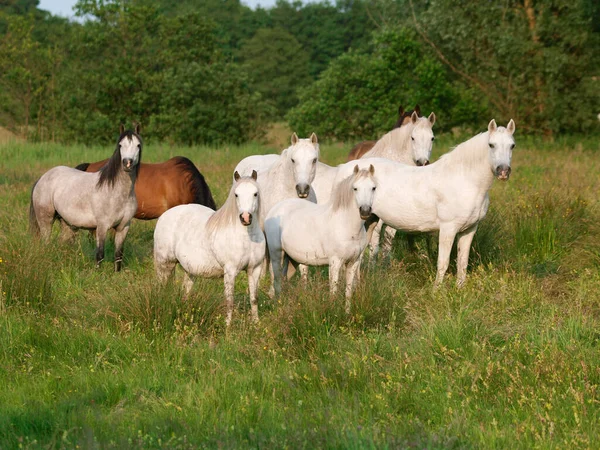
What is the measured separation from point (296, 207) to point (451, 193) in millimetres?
1601

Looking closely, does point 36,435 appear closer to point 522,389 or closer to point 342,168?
point 522,389

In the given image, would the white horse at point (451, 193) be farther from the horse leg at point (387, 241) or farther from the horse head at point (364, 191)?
the horse head at point (364, 191)

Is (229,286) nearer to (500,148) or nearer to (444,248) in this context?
(444,248)

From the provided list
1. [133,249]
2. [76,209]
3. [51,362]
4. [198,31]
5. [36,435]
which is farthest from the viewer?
[198,31]

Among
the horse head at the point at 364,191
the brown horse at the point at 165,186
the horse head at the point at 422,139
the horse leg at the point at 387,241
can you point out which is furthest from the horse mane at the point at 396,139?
the horse head at the point at 364,191

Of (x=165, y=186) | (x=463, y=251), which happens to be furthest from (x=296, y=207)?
(x=165, y=186)

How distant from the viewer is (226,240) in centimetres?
665

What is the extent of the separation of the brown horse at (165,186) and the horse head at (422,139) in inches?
111

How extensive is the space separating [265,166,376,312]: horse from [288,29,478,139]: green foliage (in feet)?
62.6

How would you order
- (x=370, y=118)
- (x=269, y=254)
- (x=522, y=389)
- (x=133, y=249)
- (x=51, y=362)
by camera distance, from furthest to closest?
1. (x=370, y=118)
2. (x=133, y=249)
3. (x=269, y=254)
4. (x=51, y=362)
5. (x=522, y=389)

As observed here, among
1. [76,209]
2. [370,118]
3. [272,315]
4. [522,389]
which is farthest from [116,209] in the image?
[370,118]

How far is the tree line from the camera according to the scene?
2394 cm

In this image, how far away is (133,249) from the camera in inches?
394

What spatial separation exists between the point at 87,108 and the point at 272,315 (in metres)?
29.2
